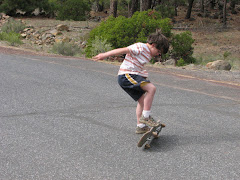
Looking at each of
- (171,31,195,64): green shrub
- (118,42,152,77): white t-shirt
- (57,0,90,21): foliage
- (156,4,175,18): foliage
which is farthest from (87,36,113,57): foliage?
(156,4,175,18): foliage

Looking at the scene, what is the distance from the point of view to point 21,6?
3625 cm

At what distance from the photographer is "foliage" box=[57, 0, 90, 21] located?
3706cm

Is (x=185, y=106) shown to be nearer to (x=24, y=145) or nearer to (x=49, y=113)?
(x=49, y=113)

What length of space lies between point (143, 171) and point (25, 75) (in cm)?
636

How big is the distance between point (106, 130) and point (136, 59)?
134cm

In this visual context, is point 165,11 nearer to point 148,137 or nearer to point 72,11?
point 72,11

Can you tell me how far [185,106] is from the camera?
720 centimetres

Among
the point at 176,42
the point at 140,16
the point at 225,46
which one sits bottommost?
the point at 225,46

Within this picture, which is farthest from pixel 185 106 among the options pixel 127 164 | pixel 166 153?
pixel 127 164

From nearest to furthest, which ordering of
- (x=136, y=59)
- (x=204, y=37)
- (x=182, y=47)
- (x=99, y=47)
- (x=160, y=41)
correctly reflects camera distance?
1. (x=160, y=41)
2. (x=136, y=59)
3. (x=99, y=47)
4. (x=182, y=47)
5. (x=204, y=37)

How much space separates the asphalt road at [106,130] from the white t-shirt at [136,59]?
3.39 feet

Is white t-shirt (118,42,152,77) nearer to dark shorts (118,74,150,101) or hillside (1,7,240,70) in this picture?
dark shorts (118,74,150,101)

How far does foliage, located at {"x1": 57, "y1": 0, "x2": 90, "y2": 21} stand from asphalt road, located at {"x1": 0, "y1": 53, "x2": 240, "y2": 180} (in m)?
28.4

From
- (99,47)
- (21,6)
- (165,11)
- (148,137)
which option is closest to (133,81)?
(148,137)
